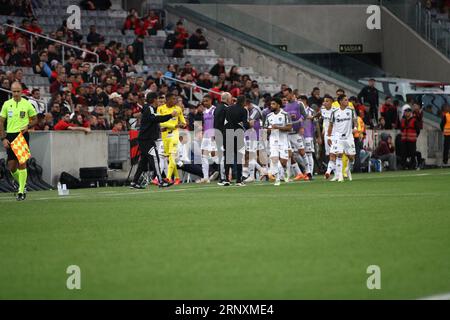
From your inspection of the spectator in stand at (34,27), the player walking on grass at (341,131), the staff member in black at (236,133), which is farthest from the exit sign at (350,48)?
the staff member in black at (236,133)

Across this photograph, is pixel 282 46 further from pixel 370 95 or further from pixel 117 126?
pixel 117 126

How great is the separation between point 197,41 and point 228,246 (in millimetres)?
30411

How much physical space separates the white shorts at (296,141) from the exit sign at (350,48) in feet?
60.6

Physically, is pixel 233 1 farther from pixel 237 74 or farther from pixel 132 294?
pixel 132 294

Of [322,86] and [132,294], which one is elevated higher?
[322,86]

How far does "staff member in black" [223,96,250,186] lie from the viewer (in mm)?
28969

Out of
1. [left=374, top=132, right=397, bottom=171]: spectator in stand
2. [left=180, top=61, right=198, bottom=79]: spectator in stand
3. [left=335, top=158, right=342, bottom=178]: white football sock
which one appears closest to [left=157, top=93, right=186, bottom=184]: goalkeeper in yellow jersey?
[left=335, top=158, right=342, bottom=178]: white football sock

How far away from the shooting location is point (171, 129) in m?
29.3

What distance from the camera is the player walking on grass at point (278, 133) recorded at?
28.4 metres

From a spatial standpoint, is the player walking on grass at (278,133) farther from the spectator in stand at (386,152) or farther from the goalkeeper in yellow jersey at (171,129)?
the spectator in stand at (386,152)

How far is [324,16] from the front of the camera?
49.5 m
